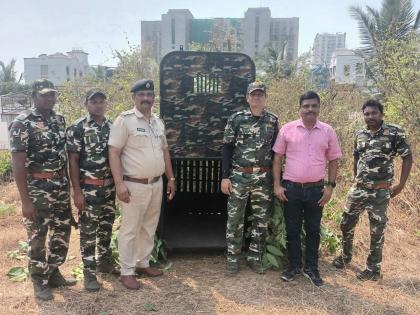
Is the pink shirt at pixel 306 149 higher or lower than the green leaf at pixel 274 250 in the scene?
higher

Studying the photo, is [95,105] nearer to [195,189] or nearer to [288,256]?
[195,189]

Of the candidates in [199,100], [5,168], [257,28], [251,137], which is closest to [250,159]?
[251,137]

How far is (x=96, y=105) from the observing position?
350cm

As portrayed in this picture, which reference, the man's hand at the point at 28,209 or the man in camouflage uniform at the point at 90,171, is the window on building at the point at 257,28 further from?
the man's hand at the point at 28,209

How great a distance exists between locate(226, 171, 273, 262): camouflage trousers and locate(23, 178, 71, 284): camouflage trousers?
1.51 m

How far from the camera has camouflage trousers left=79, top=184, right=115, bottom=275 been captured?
11.6ft

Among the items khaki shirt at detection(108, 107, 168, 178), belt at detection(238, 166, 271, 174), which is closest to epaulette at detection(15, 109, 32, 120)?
khaki shirt at detection(108, 107, 168, 178)

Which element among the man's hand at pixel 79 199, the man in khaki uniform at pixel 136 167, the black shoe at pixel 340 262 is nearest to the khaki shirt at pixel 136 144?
the man in khaki uniform at pixel 136 167

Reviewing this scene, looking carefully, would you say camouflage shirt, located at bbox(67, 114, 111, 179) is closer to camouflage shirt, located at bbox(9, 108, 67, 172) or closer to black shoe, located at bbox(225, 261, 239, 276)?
camouflage shirt, located at bbox(9, 108, 67, 172)

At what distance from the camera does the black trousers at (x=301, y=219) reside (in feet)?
11.9

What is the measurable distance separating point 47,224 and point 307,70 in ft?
23.9

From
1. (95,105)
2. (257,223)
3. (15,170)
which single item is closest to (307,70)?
(257,223)

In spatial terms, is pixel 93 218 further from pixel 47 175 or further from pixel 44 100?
pixel 44 100

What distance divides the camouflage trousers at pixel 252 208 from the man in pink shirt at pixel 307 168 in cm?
14
